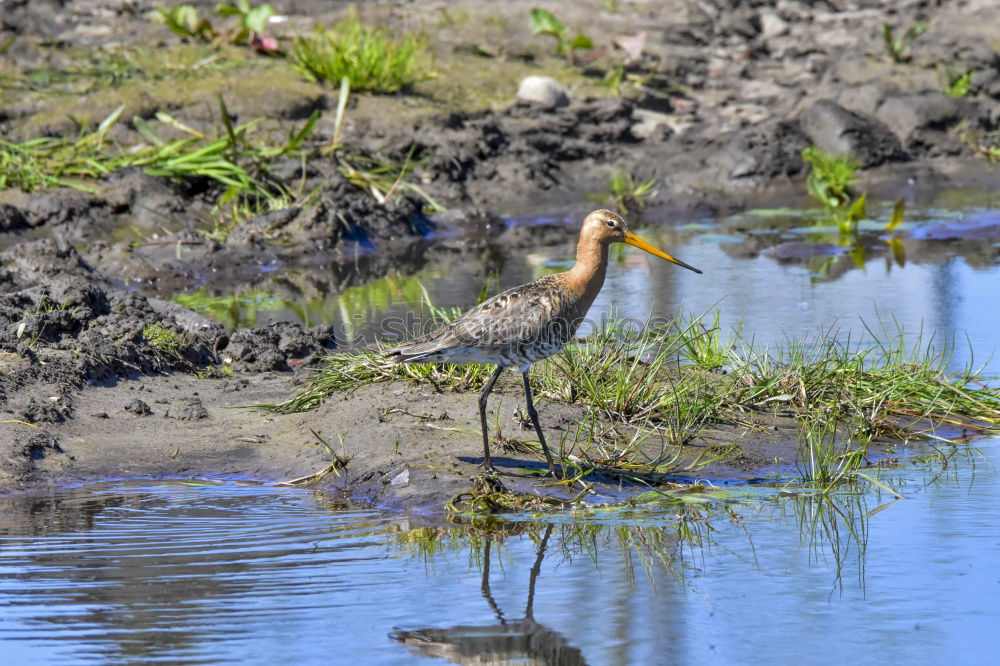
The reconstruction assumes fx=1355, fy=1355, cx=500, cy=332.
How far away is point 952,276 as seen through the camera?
11.8 meters

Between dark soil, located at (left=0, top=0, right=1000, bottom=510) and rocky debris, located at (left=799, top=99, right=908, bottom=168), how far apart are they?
0.03 meters

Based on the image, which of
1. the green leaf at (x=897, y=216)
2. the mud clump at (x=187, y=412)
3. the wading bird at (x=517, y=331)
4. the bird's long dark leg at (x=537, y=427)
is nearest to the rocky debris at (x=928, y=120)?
the green leaf at (x=897, y=216)

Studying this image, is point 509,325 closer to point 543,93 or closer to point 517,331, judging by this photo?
point 517,331

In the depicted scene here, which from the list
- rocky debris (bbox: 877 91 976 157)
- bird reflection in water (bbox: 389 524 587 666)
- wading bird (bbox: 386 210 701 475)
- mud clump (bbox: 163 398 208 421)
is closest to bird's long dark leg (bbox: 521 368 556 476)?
wading bird (bbox: 386 210 701 475)

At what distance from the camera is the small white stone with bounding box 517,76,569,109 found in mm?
16766

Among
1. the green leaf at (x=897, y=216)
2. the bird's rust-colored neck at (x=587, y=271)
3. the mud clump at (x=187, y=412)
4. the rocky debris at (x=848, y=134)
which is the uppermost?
the rocky debris at (x=848, y=134)

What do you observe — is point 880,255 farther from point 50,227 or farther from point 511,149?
point 50,227

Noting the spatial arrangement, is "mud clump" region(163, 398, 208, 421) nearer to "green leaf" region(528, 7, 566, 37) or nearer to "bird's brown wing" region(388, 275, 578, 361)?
"bird's brown wing" region(388, 275, 578, 361)

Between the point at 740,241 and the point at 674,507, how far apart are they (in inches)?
307

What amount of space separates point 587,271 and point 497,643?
2.57 meters

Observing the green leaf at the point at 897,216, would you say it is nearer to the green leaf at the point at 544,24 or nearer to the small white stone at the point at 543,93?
the small white stone at the point at 543,93

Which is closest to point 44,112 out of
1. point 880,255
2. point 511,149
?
point 511,149

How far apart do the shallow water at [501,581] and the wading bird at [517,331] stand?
85cm

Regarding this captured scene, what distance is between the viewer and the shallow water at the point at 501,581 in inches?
189
